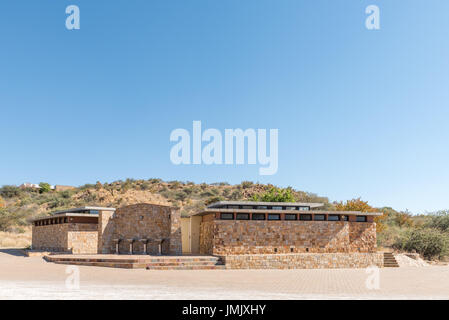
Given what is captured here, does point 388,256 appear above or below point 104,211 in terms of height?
below

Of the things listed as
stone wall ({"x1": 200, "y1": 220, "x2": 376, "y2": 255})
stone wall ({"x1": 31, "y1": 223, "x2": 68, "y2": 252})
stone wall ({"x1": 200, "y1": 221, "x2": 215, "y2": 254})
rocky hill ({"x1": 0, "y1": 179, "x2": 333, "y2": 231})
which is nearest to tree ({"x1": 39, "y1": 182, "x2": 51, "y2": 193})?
rocky hill ({"x1": 0, "y1": 179, "x2": 333, "y2": 231})

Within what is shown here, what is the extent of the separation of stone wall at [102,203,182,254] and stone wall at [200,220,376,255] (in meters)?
2.01

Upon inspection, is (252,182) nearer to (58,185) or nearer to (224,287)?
(58,185)

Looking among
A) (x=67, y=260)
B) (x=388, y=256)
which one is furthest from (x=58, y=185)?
(x=388, y=256)

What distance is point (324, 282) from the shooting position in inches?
563

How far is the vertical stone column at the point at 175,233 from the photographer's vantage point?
75.2ft

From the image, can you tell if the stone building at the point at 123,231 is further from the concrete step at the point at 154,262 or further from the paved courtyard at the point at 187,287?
the paved courtyard at the point at 187,287

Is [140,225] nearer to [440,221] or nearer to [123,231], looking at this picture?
[123,231]

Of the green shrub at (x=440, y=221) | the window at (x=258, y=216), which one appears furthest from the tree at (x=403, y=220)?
the window at (x=258, y=216)

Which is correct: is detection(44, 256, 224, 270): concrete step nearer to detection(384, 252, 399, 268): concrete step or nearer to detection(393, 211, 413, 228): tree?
detection(384, 252, 399, 268): concrete step

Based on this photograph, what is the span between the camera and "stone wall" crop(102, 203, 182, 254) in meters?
23.4

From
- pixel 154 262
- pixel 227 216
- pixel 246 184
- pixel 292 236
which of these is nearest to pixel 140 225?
pixel 227 216

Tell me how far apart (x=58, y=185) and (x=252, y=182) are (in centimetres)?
3206
